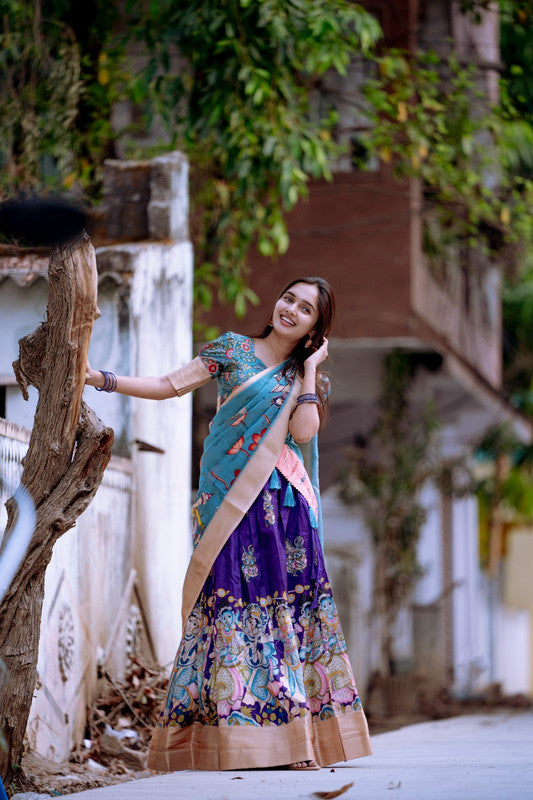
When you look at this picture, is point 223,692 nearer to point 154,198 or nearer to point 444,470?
point 154,198

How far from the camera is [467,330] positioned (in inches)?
548

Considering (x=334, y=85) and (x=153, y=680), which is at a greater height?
(x=334, y=85)

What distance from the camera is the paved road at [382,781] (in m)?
3.59

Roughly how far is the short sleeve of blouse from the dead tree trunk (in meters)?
0.83

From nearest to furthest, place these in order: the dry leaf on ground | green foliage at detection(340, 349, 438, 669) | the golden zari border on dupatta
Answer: the dry leaf on ground → the golden zari border on dupatta → green foliage at detection(340, 349, 438, 669)

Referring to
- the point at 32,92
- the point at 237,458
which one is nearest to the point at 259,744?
the point at 237,458

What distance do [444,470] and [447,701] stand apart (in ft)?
7.56

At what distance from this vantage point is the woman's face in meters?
4.66

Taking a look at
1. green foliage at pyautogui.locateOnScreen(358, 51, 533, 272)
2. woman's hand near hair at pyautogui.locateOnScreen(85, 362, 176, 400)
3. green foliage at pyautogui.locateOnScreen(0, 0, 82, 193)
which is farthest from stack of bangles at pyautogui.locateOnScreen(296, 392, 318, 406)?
green foliage at pyautogui.locateOnScreen(358, 51, 533, 272)

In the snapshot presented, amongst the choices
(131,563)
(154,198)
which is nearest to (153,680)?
(131,563)

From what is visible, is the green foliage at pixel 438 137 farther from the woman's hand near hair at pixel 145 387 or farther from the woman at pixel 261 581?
the woman's hand near hair at pixel 145 387

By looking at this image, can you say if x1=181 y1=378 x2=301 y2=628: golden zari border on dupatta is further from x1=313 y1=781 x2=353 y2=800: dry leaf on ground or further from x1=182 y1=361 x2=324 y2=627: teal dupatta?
x1=313 y1=781 x2=353 y2=800: dry leaf on ground

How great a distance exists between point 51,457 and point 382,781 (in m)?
1.46

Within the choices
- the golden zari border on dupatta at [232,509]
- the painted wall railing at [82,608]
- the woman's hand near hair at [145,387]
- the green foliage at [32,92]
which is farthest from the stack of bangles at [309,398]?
the green foliage at [32,92]
